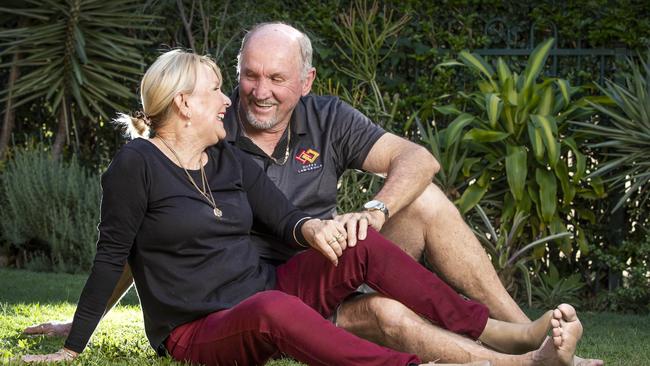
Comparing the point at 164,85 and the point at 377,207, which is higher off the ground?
the point at 164,85

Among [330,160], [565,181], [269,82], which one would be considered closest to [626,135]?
[565,181]

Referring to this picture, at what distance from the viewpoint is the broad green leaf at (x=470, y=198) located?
664 cm

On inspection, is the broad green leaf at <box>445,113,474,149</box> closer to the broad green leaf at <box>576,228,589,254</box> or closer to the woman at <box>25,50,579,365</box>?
the broad green leaf at <box>576,228,589,254</box>

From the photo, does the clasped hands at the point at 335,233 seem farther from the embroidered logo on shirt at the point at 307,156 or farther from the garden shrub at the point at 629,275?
the garden shrub at the point at 629,275

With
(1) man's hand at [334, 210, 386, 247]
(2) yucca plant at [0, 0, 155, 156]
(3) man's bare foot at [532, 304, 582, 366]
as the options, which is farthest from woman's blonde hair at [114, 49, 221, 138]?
(2) yucca plant at [0, 0, 155, 156]

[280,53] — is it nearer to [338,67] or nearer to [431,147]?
[431,147]

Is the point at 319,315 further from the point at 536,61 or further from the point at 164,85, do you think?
the point at 536,61

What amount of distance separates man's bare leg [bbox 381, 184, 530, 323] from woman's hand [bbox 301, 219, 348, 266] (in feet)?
1.99

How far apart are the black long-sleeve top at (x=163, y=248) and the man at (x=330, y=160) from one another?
0.30m

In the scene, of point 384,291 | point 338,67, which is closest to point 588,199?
point 338,67

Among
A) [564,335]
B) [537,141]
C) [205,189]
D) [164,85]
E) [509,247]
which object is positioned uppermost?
[164,85]

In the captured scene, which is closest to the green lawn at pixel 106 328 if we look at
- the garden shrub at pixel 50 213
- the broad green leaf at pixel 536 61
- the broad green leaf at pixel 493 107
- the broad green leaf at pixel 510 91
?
the garden shrub at pixel 50 213

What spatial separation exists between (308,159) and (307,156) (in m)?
0.01

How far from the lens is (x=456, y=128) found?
6715mm
